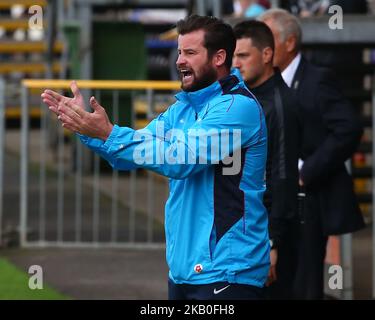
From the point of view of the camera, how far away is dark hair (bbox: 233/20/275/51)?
694 centimetres

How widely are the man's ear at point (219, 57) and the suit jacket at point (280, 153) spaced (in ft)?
4.30

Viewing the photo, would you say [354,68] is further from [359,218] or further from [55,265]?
[359,218]

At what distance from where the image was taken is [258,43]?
694cm

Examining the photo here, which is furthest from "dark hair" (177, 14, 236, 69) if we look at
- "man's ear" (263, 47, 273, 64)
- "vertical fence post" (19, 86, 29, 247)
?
"vertical fence post" (19, 86, 29, 247)

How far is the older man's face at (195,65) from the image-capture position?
17.4 feet

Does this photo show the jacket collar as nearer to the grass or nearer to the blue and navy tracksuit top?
the blue and navy tracksuit top

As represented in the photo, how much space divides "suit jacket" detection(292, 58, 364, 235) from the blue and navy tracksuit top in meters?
2.34

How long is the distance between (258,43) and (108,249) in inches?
203

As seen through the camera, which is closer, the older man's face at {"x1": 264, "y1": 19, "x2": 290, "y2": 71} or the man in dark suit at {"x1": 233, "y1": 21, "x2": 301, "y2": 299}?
the man in dark suit at {"x1": 233, "y1": 21, "x2": 301, "y2": 299}

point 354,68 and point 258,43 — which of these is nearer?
point 258,43

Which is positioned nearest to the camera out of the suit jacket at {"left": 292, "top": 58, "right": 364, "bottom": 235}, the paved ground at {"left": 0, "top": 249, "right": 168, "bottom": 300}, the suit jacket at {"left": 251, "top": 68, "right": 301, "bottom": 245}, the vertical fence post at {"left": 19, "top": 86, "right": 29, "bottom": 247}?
the suit jacket at {"left": 251, "top": 68, "right": 301, "bottom": 245}

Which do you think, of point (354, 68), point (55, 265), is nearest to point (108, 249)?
point (55, 265)

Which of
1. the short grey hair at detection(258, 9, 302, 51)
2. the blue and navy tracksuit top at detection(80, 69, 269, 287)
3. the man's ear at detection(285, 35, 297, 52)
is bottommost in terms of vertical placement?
the blue and navy tracksuit top at detection(80, 69, 269, 287)
